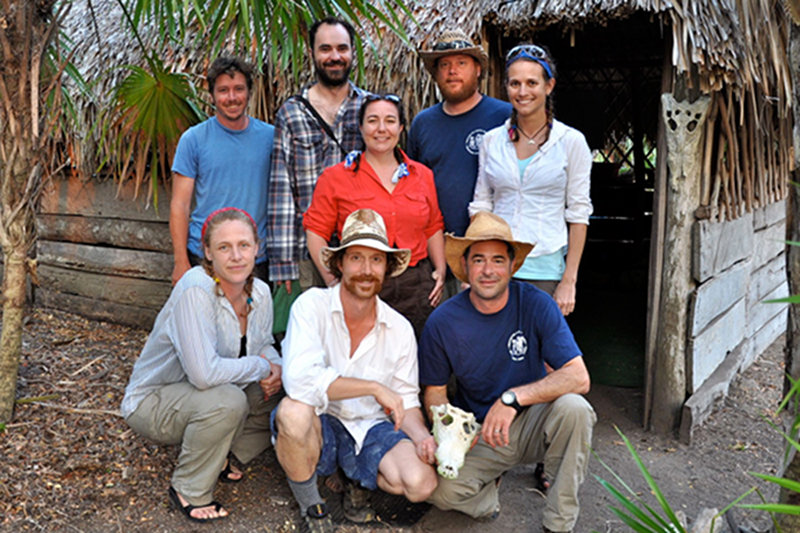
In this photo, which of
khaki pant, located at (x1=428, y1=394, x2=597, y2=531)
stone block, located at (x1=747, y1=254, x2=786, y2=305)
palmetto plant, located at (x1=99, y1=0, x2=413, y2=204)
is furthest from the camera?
stone block, located at (x1=747, y1=254, x2=786, y2=305)

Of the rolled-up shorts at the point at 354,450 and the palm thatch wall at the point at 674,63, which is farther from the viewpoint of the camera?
the palm thatch wall at the point at 674,63

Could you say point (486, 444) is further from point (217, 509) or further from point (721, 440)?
point (721, 440)

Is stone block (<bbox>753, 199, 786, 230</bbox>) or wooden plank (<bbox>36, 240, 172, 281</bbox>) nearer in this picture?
wooden plank (<bbox>36, 240, 172, 281</bbox>)

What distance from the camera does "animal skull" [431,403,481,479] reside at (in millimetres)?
2861

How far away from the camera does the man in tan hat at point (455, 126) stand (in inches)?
137

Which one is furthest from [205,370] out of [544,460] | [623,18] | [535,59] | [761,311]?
[761,311]

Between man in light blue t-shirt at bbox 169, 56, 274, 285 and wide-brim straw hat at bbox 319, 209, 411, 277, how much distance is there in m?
0.81

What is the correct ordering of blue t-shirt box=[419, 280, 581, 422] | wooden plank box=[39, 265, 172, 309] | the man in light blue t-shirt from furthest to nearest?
1. wooden plank box=[39, 265, 172, 309]
2. the man in light blue t-shirt
3. blue t-shirt box=[419, 280, 581, 422]

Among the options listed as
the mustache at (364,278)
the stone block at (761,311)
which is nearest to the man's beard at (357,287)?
the mustache at (364,278)

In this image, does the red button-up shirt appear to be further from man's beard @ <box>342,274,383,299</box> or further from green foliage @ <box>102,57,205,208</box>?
green foliage @ <box>102,57,205,208</box>

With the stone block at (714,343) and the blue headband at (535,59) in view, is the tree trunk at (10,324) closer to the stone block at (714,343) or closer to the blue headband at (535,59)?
the blue headband at (535,59)

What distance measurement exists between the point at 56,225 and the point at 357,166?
422 centimetres

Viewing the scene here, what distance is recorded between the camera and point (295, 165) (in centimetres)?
359

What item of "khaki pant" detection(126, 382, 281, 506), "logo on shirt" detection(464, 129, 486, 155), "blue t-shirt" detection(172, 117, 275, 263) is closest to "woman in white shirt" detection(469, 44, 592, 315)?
"logo on shirt" detection(464, 129, 486, 155)
